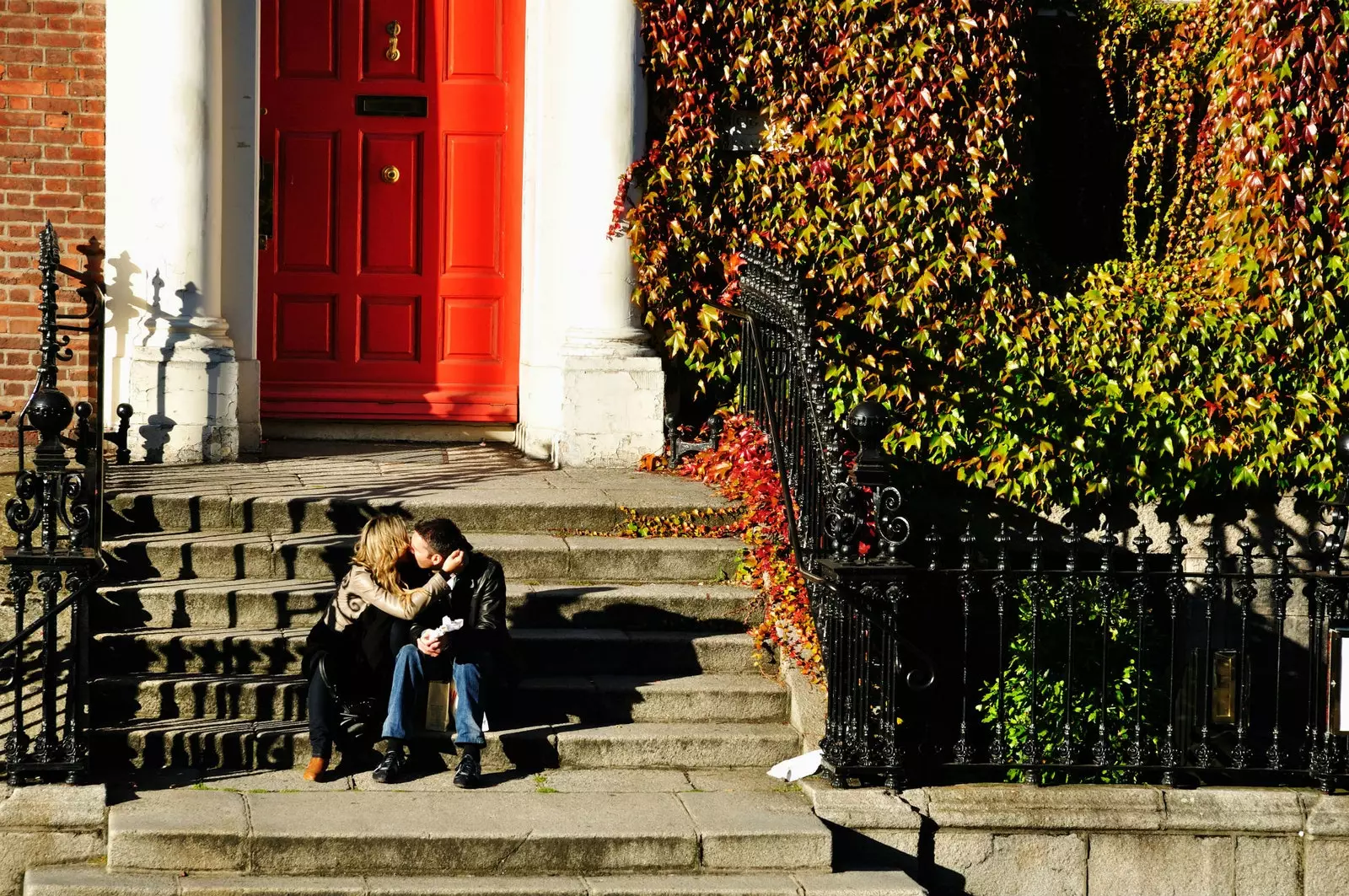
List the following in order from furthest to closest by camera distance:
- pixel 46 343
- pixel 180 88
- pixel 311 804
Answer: pixel 180 88
pixel 46 343
pixel 311 804

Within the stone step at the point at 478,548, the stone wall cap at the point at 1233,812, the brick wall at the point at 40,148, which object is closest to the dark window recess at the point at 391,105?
the brick wall at the point at 40,148

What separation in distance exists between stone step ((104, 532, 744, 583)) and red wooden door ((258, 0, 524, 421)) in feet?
7.81

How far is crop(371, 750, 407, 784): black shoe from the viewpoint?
18.0 feet

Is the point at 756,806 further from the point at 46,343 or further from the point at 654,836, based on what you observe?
the point at 46,343

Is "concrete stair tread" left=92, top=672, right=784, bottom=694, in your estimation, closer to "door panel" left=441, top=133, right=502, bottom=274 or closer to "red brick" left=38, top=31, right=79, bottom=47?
"door panel" left=441, top=133, right=502, bottom=274

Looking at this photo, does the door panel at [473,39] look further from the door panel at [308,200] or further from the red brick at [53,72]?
the red brick at [53,72]

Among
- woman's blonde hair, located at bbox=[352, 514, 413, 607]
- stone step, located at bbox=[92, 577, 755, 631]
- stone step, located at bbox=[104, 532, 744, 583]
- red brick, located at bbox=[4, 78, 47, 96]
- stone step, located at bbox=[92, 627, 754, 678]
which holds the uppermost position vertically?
red brick, located at bbox=[4, 78, 47, 96]

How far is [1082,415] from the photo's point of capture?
24.4 feet

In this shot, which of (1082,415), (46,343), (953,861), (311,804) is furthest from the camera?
(1082,415)

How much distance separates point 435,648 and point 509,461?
9.43 ft

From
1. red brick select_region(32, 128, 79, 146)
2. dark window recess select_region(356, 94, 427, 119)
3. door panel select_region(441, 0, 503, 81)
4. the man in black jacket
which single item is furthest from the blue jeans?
door panel select_region(441, 0, 503, 81)

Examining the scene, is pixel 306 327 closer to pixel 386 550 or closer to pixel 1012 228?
pixel 386 550

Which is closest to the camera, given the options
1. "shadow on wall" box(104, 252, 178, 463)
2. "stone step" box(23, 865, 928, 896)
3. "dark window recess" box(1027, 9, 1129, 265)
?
"stone step" box(23, 865, 928, 896)

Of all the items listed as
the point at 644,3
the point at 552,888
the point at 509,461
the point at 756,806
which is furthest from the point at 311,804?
the point at 644,3
